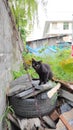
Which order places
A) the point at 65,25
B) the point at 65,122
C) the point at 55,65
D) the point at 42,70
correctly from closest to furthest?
the point at 65,122, the point at 42,70, the point at 55,65, the point at 65,25

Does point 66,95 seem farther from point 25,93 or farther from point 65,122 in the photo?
point 25,93

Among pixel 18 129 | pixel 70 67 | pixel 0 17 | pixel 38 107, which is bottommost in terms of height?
pixel 18 129

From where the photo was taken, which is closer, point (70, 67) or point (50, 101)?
point (70, 67)

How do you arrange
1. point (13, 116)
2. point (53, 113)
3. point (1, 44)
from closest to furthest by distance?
point (1, 44), point (13, 116), point (53, 113)

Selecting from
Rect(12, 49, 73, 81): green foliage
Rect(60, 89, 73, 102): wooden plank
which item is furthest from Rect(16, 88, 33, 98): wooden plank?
Rect(12, 49, 73, 81): green foliage

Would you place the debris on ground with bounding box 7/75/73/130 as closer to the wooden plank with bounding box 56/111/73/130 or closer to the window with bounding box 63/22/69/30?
the wooden plank with bounding box 56/111/73/130

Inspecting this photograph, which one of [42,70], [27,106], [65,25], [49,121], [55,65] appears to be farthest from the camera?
[65,25]

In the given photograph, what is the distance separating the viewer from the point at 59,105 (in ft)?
18.1

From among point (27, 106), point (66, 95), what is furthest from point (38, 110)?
point (66, 95)

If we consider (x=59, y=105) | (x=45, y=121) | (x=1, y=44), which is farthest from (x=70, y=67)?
(x=59, y=105)

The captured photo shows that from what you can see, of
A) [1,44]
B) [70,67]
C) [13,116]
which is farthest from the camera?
[13,116]

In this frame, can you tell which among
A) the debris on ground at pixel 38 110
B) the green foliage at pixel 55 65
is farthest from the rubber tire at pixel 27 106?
the green foliage at pixel 55 65

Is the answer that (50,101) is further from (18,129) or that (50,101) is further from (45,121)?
(18,129)

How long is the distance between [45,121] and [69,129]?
0.56 meters
